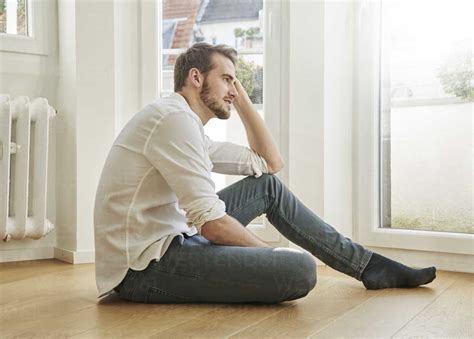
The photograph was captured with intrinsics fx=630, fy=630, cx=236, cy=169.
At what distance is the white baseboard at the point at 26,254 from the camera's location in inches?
104

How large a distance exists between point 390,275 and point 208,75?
0.84 metres

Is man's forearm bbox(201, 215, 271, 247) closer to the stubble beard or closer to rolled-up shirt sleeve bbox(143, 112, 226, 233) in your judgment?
rolled-up shirt sleeve bbox(143, 112, 226, 233)

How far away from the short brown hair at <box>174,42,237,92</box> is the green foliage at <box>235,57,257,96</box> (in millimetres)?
767

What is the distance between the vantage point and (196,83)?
1843 millimetres

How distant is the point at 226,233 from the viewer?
1.68 m

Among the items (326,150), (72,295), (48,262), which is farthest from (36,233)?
(326,150)

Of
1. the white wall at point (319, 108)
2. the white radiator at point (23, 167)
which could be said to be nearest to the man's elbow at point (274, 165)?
the white wall at point (319, 108)

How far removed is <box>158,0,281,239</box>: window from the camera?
8.51 feet

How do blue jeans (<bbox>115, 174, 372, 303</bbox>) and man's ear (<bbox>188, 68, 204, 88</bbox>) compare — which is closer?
blue jeans (<bbox>115, 174, 372, 303</bbox>)

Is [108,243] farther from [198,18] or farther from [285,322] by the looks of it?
[198,18]

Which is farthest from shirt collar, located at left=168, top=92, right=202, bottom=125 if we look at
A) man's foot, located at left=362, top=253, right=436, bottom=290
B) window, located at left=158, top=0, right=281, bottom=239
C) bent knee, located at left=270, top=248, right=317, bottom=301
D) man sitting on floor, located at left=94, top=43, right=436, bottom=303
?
window, located at left=158, top=0, right=281, bottom=239

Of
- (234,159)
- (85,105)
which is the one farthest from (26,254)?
(234,159)

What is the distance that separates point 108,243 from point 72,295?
340 mm

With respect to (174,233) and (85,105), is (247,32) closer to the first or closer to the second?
(85,105)
